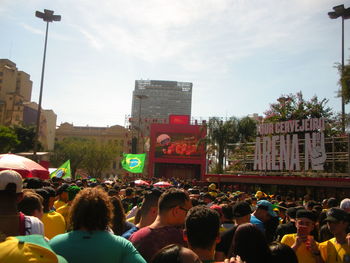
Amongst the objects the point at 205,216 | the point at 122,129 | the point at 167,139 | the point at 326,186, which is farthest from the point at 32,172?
the point at 122,129

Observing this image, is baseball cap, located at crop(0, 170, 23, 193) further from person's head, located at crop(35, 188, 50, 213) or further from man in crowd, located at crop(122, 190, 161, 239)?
person's head, located at crop(35, 188, 50, 213)

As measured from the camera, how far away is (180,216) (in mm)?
3670

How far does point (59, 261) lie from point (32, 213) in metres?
2.29

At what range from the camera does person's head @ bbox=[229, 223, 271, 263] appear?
119 inches

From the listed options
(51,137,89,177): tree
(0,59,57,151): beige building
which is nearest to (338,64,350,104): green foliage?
(51,137,89,177): tree

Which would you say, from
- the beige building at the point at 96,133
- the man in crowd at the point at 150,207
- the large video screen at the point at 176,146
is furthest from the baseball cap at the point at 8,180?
the beige building at the point at 96,133

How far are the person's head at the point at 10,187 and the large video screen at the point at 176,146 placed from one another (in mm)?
49733

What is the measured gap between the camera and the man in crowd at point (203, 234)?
2830 millimetres

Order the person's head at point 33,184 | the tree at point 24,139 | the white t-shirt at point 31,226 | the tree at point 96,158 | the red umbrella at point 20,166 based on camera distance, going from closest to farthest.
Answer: the white t-shirt at point 31,226 → the person's head at point 33,184 → the red umbrella at point 20,166 → the tree at point 24,139 → the tree at point 96,158

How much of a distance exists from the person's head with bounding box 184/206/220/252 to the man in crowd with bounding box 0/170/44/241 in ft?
4.62

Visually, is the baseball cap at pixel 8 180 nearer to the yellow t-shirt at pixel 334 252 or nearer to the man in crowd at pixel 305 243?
the man in crowd at pixel 305 243

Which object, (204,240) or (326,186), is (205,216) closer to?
(204,240)

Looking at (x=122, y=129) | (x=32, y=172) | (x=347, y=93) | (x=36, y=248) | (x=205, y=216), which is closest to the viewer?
(x=36, y=248)

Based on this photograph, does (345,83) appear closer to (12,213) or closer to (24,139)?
(12,213)
